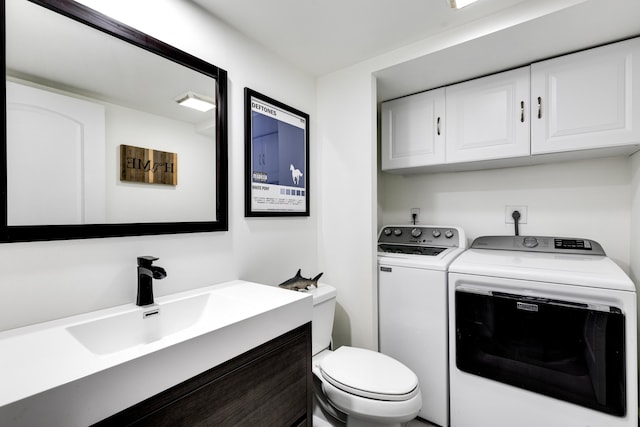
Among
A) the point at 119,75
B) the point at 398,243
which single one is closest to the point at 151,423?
the point at 119,75

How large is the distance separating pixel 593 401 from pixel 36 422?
1.98m

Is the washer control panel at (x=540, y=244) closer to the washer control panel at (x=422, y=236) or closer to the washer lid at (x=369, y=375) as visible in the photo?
the washer control panel at (x=422, y=236)

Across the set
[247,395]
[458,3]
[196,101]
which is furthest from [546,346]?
[196,101]

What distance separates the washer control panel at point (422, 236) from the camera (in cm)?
214

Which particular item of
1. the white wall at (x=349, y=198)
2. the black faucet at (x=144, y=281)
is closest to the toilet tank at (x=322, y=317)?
the white wall at (x=349, y=198)

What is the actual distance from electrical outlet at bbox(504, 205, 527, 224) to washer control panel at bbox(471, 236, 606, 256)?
17cm

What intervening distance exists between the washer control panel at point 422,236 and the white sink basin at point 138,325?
159 cm

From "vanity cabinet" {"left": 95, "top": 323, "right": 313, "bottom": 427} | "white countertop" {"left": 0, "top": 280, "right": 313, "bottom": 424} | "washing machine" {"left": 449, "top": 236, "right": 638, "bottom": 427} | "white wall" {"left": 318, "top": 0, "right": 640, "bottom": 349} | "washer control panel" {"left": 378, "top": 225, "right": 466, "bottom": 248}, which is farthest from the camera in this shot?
"washer control panel" {"left": 378, "top": 225, "right": 466, "bottom": 248}

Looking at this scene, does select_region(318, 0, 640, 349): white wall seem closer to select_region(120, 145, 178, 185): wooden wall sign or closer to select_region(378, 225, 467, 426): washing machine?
select_region(378, 225, 467, 426): washing machine

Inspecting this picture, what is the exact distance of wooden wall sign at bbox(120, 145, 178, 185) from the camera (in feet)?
3.78

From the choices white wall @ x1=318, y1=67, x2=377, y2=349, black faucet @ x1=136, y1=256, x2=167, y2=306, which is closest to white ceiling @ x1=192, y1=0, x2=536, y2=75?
white wall @ x1=318, y1=67, x2=377, y2=349

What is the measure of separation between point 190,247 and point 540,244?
212 centimetres

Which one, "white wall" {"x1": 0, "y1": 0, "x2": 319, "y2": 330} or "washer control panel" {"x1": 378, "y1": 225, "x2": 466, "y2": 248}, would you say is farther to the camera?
"washer control panel" {"x1": 378, "y1": 225, "x2": 466, "y2": 248}

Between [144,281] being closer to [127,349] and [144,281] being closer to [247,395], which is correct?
[127,349]
